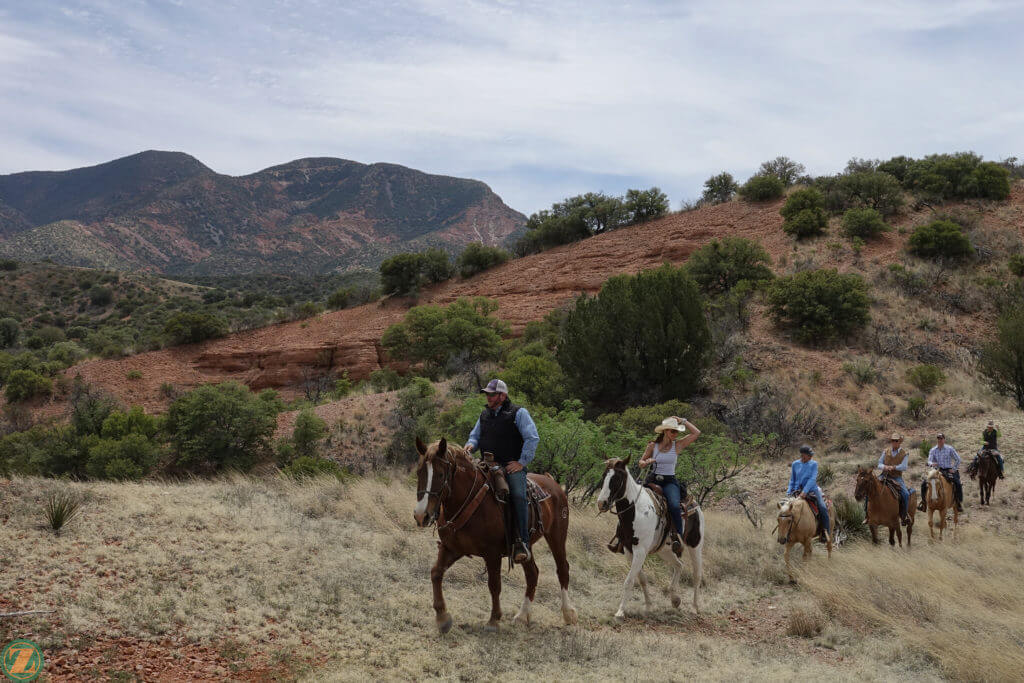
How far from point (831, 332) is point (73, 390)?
3792 cm

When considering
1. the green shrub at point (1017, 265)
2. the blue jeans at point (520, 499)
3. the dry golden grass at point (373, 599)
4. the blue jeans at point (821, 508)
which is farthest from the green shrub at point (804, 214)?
the blue jeans at point (520, 499)

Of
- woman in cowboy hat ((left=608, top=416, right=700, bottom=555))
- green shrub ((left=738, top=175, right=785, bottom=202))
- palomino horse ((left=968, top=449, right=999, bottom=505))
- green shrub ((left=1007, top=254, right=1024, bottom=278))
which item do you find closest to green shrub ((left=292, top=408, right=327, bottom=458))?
woman in cowboy hat ((left=608, top=416, right=700, bottom=555))

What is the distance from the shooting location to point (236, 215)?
111500 millimetres

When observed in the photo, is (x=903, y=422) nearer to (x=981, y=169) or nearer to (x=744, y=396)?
(x=744, y=396)

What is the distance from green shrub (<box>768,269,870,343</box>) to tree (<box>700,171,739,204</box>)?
21591mm

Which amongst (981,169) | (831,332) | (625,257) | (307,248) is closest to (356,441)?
(831,332)

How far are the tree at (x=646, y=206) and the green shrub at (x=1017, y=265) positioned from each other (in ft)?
74.2

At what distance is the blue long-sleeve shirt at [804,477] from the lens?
33.7ft

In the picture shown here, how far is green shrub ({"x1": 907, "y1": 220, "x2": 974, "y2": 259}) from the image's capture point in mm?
34031

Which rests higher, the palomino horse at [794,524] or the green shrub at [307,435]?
the palomino horse at [794,524]

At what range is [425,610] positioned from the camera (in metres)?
6.98

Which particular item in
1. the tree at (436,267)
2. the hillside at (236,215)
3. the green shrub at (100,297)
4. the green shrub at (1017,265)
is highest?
the hillside at (236,215)

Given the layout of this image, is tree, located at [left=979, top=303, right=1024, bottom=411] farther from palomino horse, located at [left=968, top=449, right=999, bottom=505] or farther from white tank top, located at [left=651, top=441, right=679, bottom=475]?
white tank top, located at [left=651, top=441, right=679, bottom=475]

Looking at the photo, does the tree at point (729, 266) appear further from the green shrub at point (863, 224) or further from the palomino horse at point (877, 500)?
the palomino horse at point (877, 500)
